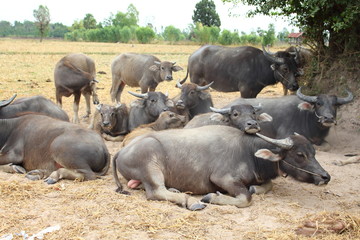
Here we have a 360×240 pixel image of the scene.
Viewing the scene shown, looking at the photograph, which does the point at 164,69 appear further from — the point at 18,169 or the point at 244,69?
the point at 18,169

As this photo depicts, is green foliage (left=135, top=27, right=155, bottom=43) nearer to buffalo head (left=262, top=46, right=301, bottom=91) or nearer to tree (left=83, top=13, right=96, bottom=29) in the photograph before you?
tree (left=83, top=13, right=96, bottom=29)

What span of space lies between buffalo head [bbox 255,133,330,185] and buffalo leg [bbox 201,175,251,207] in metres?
0.49

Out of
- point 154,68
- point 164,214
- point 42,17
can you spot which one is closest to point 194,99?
point 154,68

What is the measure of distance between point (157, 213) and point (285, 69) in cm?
724

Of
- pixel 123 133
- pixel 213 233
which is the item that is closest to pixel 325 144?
pixel 123 133

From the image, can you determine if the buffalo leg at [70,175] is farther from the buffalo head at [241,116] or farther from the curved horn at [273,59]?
the curved horn at [273,59]

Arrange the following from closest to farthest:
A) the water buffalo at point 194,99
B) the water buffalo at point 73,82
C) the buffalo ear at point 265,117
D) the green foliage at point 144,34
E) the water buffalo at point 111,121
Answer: the buffalo ear at point 265,117
the water buffalo at point 111,121
the water buffalo at point 194,99
the water buffalo at point 73,82
the green foliage at point 144,34

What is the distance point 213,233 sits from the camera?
4.60 metres

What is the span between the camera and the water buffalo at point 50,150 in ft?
21.1

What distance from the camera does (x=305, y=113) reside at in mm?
8930

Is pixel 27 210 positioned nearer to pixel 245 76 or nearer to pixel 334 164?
pixel 334 164

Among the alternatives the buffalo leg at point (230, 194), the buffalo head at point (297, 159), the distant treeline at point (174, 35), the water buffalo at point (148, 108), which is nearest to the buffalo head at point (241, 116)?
the buffalo head at point (297, 159)

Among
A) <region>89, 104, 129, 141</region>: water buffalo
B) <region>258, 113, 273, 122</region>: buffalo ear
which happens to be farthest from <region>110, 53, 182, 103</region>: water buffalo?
<region>258, 113, 273, 122</region>: buffalo ear

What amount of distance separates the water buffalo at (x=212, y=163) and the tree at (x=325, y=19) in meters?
4.32
